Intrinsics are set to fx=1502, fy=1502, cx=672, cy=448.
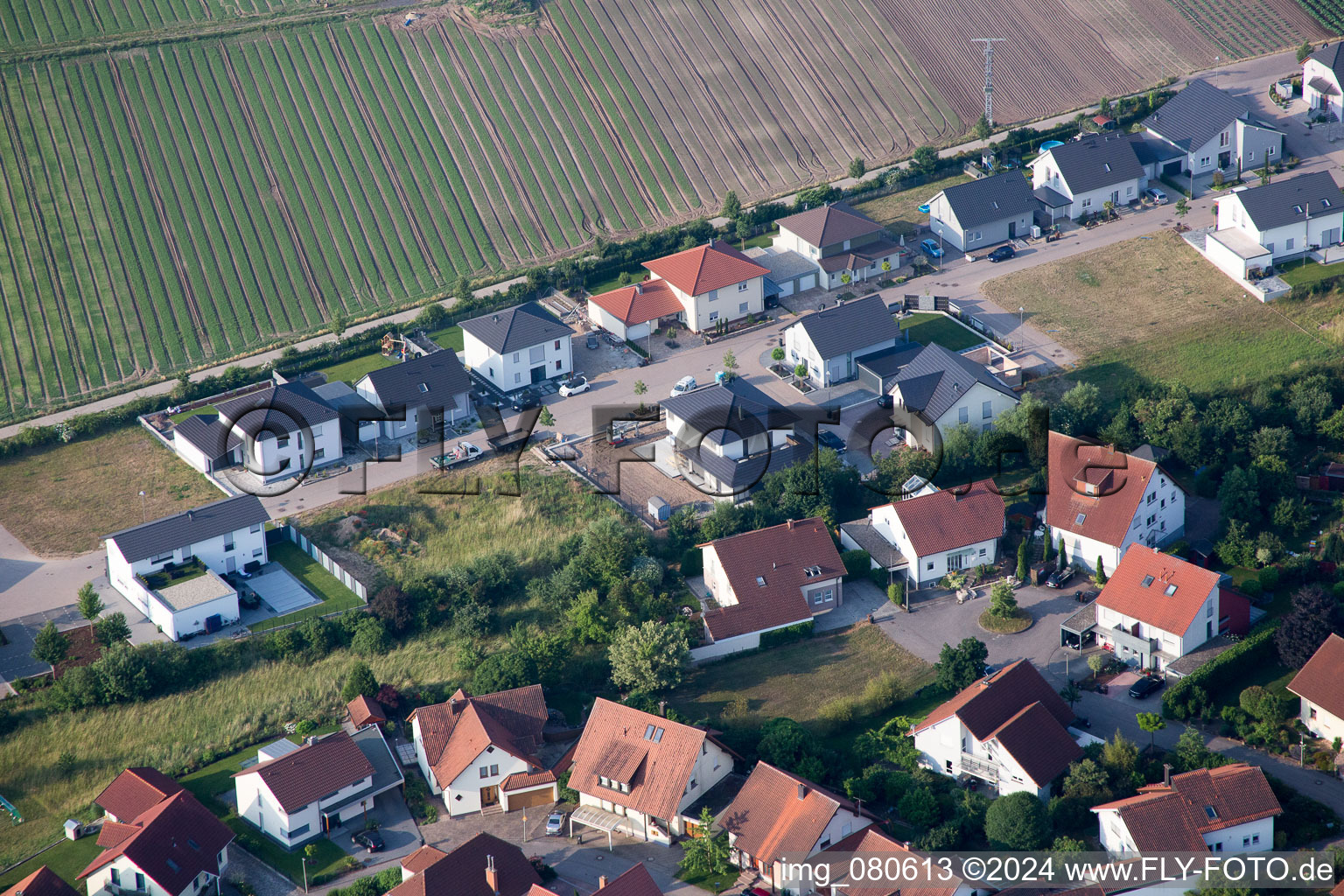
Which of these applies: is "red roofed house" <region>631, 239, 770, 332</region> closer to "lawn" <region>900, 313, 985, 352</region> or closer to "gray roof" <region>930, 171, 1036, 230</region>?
"lawn" <region>900, 313, 985, 352</region>

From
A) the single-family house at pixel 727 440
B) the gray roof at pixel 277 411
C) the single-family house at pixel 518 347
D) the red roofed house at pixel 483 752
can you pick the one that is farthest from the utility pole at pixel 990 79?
the red roofed house at pixel 483 752

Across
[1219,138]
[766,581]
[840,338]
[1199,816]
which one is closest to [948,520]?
[766,581]

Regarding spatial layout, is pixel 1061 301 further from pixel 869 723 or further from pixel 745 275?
pixel 869 723

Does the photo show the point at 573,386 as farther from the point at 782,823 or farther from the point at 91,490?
the point at 782,823

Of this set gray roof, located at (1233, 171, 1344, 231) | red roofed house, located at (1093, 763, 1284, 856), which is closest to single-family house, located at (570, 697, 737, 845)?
red roofed house, located at (1093, 763, 1284, 856)

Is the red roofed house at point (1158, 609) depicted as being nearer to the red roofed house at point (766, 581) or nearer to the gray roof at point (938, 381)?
the red roofed house at point (766, 581)
